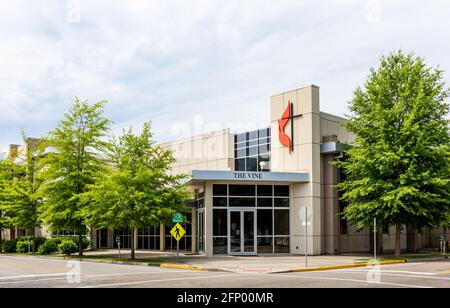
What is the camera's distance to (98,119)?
3625cm

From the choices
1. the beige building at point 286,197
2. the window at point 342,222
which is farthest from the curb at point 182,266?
the window at point 342,222

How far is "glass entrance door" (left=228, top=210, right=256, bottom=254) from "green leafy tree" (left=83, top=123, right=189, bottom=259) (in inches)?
172

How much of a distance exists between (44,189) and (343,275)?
2118cm

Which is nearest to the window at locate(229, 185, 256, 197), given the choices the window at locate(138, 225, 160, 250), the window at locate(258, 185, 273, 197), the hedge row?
the window at locate(258, 185, 273, 197)

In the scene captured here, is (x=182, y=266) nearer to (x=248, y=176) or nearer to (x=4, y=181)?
(x=248, y=176)

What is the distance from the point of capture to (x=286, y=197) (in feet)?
113

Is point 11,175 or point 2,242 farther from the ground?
point 11,175

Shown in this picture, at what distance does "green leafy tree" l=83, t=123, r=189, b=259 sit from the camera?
28.5m

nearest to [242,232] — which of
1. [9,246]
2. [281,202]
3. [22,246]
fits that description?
[281,202]

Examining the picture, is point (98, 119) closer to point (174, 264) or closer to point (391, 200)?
point (174, 264)

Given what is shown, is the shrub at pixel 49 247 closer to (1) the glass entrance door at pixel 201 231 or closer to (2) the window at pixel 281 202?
(1) the glass entrance door at pixel 201 231
